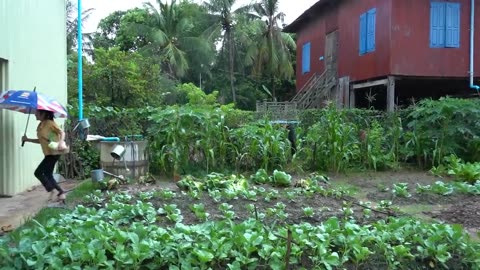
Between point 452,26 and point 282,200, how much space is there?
12.4 m

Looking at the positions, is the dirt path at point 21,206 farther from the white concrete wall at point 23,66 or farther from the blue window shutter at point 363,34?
the blue window shutter at point 363,34

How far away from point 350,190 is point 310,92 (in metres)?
13.7

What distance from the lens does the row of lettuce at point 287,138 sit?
10094 mm

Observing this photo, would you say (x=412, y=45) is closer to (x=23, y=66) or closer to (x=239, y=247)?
(x=23, y=66)

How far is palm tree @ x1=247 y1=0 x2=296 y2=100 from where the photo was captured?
112 ft

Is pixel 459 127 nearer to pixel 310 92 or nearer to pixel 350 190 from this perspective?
pixel 350 190

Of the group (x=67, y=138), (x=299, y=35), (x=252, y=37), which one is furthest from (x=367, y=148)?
(x=252, y=37)

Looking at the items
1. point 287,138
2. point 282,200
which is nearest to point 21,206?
point 282,200

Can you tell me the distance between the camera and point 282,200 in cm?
690

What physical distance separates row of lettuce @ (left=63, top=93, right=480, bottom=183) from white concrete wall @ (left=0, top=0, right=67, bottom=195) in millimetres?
1564

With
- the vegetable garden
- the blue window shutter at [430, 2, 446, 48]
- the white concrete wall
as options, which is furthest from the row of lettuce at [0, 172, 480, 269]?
the blue window shutter at [430, 2, 446, 48]

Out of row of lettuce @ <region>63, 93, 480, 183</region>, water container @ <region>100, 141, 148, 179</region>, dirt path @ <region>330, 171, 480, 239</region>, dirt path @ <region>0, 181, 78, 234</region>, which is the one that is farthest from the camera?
row of lettuce @ <region>63, 93, 480, 183</region>

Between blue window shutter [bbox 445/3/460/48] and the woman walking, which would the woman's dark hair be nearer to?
the woman walking

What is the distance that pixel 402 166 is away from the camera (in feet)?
36.9
